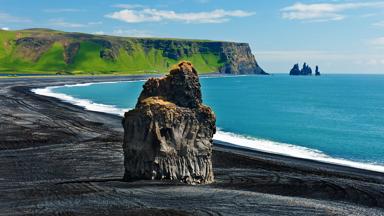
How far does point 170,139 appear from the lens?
1491 inches

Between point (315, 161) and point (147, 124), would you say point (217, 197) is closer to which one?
point (147, 124)

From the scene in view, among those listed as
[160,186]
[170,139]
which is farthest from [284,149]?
[160,186]

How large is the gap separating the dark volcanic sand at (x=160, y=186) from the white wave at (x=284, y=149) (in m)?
3.60

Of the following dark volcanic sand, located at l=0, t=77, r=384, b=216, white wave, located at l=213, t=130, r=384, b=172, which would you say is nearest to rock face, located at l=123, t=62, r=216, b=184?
dark volcanic sand, located at l=0, t=77, r=384, b=216

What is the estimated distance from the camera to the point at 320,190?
37.5m

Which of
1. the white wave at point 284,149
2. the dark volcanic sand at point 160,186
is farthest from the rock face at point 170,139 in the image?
the white wave at point 284,149

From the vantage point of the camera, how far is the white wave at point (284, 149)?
5503 centimetres

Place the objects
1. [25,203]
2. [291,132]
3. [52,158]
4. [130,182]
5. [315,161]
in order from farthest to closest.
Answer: [291,132] → [315,161] → [52,158] → [130,182] → [25,203]

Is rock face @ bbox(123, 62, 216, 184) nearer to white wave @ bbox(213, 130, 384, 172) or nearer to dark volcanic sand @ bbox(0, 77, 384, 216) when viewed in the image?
dark volcanic sand @ bbox(0, 77, 384, 216)

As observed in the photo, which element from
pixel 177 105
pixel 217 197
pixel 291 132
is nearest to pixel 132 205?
pixel 217 197

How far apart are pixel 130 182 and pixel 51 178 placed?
291 inches

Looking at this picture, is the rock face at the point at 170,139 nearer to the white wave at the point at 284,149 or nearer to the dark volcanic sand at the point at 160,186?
the dark volcanic sand at the point at 160,186

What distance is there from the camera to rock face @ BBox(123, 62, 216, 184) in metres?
37.6

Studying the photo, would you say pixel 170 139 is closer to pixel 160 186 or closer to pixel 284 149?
pixel 160 186
